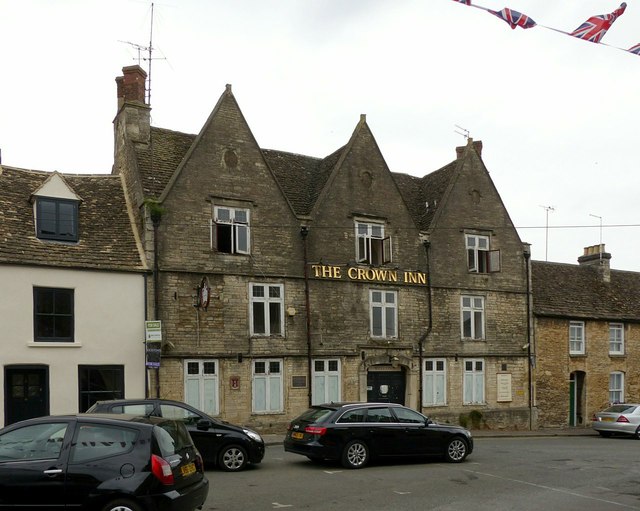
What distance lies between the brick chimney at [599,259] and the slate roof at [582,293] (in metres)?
0.22

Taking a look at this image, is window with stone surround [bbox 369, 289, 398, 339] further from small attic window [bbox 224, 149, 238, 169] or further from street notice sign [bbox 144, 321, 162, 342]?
street notice sign [bbox 144, 321, 162, 342]

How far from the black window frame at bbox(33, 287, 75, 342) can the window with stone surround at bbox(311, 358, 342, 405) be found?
8274 millimetres

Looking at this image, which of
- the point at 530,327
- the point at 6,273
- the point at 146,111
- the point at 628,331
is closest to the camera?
the point at 6,273

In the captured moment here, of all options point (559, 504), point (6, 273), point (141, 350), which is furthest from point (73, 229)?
point (559, 504)

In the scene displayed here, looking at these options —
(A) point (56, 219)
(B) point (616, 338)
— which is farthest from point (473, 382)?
(A) point (56, 219)

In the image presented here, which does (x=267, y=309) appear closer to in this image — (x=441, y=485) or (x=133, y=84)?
(x=133, y=84)

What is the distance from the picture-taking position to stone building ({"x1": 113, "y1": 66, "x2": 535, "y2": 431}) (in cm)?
2242

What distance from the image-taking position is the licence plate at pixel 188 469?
30.7ft

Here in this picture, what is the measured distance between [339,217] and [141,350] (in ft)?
28.3

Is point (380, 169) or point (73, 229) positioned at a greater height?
point (380, 169)

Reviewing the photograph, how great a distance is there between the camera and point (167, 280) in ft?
71.8

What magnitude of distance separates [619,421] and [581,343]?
5.18m

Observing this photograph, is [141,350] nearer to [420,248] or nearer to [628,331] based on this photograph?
[420,248]

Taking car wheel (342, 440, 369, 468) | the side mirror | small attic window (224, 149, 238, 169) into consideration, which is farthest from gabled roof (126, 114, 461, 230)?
car wheel (342, 440, 369, 468)
